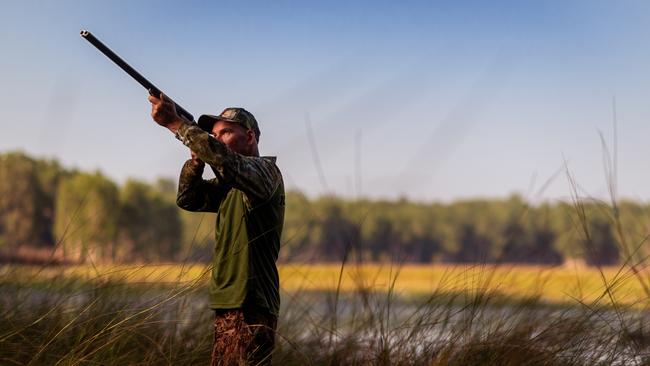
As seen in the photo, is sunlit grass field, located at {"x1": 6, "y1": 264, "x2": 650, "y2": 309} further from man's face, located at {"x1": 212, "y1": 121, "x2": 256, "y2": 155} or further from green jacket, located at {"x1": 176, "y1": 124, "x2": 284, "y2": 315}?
man's face, located at {"x1": 212, "y1": 121, "x2": 256, "y2": 155}

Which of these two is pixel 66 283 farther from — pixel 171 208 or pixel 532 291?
pixel 171 208

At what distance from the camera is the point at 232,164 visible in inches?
146

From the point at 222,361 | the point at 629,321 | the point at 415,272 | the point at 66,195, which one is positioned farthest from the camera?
the point at 415,272

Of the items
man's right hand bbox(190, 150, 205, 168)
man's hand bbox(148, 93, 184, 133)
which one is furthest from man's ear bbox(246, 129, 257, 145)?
man's hand bbox(148, 93, 184, 133)

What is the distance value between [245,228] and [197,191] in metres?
0.45

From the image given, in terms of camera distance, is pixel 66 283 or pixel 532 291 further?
pixel 66 283

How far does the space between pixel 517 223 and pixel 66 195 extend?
7341 cm

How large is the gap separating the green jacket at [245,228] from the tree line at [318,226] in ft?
1.97

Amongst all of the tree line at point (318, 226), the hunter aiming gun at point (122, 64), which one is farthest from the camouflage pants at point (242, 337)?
the hunter aiming gun at point (122, 64)

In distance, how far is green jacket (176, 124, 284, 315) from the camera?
381 centimetres

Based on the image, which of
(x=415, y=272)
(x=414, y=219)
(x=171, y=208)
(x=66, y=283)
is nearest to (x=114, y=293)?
(x=66, y=283)

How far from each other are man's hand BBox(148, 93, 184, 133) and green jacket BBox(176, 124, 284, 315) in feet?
0.45

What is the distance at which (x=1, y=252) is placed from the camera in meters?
6.51

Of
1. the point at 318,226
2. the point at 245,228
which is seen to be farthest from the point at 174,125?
the point at 318,226
